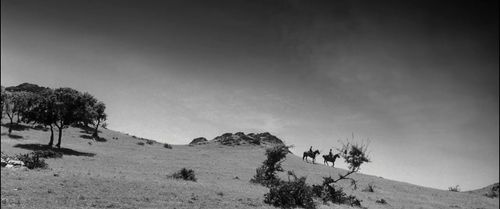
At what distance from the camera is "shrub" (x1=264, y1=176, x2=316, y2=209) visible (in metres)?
28.9

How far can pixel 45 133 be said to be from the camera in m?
75.9

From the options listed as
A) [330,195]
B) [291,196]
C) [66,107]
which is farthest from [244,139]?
[291,196]

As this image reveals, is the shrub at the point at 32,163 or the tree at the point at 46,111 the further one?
the tree at the point at 46,111

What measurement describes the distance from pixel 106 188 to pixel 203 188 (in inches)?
299

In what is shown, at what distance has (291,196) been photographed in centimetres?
2955

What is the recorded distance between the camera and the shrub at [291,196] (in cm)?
2891

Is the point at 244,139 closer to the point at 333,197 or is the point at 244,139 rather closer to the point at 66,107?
the point at 66,107

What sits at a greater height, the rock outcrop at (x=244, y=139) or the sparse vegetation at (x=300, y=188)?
the rock outcrop at (x=244, y=139)

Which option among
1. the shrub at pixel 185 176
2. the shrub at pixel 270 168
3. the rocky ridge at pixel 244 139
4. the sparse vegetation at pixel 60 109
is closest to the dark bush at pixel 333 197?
the shrub at pixel 270 168

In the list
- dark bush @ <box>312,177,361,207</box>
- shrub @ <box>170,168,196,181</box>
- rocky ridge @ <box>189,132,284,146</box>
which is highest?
rocky ridge @ <box>189,132,284,146</box>

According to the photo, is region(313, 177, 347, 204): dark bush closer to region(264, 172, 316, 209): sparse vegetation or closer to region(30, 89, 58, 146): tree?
region(264, 172, 316, 209): sparse vegetation

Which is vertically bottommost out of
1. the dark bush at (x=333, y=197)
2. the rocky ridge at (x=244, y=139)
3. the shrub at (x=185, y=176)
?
the dark bush at (x=333, y=197)

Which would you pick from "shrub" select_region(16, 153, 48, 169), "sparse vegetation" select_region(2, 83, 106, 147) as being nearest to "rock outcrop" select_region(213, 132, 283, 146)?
"sparse vegetation" select_region(2, 83, 106, 147)

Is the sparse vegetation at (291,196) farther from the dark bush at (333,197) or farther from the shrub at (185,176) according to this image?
the shrub at (185,176)
